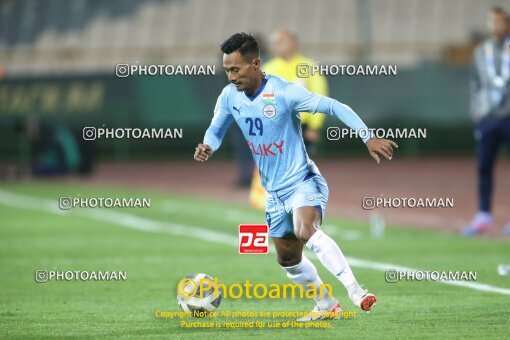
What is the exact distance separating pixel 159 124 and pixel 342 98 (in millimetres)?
4471

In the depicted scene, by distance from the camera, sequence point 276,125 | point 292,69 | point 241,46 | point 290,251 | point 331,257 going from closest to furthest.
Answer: point 331,257 → point 241,46 → point 276,125 → point 290,251 → point 292,69

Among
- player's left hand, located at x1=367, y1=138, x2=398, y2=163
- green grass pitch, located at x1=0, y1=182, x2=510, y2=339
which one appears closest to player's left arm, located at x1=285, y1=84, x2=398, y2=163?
player's left hand, located at x1=367, y1=138, x2=398, y2=163

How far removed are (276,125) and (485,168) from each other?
703 centimetres

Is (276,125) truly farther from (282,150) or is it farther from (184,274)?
(184,274)

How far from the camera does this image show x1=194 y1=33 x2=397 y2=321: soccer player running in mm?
7895

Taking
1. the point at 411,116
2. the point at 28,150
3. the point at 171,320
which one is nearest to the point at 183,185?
the point at 28,150

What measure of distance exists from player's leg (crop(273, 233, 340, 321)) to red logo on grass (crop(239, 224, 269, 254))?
0.23m

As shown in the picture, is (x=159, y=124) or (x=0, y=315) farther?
(x=159, y=124)

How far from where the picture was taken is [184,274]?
11.2m

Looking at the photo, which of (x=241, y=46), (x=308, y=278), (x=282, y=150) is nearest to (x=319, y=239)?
(x=308, y=278)

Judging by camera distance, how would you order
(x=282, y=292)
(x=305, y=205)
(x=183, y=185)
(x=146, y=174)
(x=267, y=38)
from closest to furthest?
(x=305, y=205) < (x=282, y=292) < (x=183, y=185) < (x=146, y=174) < (x=267, y=38)

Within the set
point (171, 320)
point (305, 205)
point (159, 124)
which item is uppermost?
point (159, 124)

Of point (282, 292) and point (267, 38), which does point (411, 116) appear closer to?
point (267, 38)

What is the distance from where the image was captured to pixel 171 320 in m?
8.23
